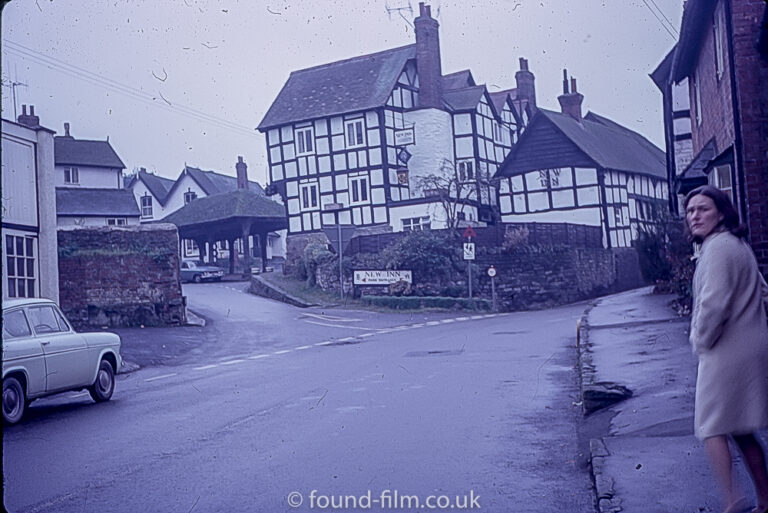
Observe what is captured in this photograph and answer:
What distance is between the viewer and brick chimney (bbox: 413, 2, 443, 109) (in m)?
48.0

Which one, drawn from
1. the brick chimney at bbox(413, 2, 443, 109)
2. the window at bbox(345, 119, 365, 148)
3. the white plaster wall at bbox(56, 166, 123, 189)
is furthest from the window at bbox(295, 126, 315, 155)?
the white plaster wall at bbox(56, 166, 123, 189)

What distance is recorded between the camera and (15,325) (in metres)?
11.0

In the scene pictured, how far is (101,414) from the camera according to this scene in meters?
10.9

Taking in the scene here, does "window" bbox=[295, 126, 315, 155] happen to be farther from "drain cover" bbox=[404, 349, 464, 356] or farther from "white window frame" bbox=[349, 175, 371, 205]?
"drain cover" bbox=[404, 349, 464, 356]

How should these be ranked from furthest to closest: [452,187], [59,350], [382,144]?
[452,187]
[382,144]
[59,350]

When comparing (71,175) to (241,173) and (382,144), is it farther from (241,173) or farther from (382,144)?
(382,144)

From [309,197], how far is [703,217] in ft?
147

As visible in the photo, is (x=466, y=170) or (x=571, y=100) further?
(x=571, y=100)

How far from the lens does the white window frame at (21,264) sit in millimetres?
18922

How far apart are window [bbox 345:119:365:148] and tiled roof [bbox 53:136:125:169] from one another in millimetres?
16436

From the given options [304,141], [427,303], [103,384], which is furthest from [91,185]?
[103,384]

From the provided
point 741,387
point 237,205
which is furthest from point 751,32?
point 237,205

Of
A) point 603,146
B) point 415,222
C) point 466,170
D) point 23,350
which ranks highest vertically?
point 603,146

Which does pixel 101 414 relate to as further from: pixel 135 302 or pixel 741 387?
pixel 135 302
